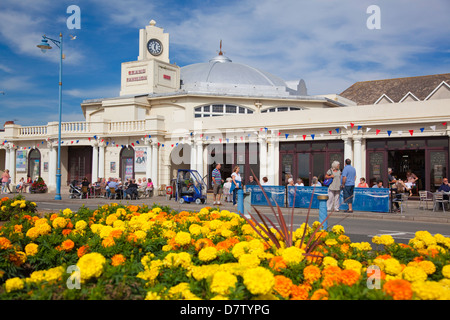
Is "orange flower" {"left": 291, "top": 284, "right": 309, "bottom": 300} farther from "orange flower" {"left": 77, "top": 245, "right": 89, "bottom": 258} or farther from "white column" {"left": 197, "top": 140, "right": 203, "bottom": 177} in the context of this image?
"white column" {"left": 197, "top": 140, "right": 203, "bottom": 177}

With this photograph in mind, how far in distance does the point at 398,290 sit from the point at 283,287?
792 millimetres

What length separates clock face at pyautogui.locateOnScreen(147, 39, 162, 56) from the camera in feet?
115

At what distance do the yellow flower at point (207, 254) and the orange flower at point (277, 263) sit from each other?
561mm

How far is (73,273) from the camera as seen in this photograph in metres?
3.28

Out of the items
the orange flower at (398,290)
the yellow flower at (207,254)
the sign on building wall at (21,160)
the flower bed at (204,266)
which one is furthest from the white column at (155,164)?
the orange flower at (398,290)

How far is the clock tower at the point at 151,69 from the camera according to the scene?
110 feet

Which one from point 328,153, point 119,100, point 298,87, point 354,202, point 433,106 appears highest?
point 298,87

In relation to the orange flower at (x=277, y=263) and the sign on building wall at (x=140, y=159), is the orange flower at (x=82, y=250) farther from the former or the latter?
the sign on building wall at (x=140, y=159)

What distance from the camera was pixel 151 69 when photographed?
33.5 m

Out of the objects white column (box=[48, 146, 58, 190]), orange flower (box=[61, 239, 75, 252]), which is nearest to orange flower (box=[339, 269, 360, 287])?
orange flower (box=[61, 239, 75, 252])

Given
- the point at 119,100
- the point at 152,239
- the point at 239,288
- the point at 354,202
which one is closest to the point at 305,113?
the point at 354,202

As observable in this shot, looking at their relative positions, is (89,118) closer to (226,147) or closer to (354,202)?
(226,147)

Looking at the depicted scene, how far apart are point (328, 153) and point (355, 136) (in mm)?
1816

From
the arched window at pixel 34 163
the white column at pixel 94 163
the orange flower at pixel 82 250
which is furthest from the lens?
the arched window at pixel 34 163
